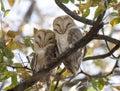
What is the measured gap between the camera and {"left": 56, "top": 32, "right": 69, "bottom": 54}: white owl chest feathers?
1967 mm

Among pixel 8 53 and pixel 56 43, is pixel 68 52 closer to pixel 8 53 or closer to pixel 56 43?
pixel 8 53

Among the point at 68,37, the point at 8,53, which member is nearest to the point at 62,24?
the point at 68,37

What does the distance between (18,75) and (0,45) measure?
0.16m

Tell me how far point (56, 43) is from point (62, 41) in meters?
0.06

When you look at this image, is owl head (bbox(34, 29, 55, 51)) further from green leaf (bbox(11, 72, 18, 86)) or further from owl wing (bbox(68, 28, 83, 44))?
green leaf (bbox(11, 72, 18, 86))

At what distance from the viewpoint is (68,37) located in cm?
204

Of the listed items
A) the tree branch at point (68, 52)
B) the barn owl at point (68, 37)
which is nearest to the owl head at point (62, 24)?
the barn owl at point (68, 37)

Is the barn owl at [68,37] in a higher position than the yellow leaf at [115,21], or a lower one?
lower

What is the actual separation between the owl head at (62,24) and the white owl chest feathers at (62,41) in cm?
2

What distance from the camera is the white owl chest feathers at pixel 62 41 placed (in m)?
1.97

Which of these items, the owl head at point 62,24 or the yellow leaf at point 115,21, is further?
the owl head at point 62,24

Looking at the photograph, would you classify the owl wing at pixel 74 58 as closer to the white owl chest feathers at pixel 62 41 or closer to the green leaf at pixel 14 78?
the white owl chest feathers at pixel 62 41

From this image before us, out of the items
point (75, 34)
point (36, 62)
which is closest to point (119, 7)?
point (75, 34)

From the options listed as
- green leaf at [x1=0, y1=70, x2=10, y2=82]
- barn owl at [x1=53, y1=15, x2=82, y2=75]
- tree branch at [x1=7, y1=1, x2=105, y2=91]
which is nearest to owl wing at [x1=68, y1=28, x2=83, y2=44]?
barn owl at [x1=53, y1=15, x2=82, y2=75]
